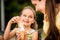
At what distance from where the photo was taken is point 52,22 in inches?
47.2

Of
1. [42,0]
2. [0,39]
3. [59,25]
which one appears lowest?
[0,39]

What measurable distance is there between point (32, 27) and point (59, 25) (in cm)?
35

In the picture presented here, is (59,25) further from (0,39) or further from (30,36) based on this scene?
(0,39)

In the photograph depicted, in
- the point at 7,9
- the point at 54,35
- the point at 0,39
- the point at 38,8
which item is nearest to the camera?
the point at 54,35

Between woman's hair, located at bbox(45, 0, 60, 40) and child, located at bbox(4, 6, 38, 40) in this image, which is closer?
woman's hair, located at bbox(45, 0, 60, 40)

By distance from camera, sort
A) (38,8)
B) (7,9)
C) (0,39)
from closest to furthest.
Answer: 1. (38,8)
2. (0,39)
3. (7,9)

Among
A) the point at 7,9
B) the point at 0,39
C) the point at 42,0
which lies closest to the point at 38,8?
the point at 42,0

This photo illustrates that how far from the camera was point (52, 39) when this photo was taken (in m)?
1.22

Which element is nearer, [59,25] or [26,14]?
[59,25]

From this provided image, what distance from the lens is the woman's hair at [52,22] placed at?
120cm

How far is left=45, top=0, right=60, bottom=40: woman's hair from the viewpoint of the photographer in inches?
47.2

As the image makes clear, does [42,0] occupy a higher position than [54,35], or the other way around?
[42,0]

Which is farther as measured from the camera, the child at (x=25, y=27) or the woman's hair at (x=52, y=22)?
the child at (x=25, y=27)

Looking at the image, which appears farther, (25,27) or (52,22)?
(25,27)
